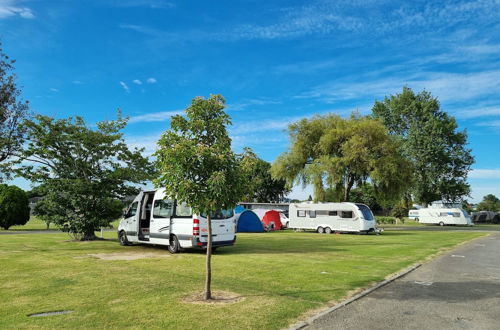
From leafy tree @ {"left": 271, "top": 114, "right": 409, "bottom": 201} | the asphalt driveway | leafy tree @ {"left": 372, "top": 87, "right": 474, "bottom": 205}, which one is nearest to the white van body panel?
leafy tree @ {"left": 372, "top": 87, "right": 474, "bottom": 205}

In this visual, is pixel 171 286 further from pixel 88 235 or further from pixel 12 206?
pixel 12 206

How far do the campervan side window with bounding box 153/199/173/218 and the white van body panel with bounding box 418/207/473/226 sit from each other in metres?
45.0

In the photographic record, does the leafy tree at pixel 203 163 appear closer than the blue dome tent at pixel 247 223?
Yes

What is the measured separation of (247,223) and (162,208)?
1657 centimetres

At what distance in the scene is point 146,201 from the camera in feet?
57.9

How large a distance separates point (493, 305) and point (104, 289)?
7921 millimetres

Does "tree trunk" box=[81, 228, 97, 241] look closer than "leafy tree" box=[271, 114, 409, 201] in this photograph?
Yes

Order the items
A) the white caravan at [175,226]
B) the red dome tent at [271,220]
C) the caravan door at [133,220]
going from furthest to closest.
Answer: the red dome tent at [271,220] → the caravan door at [133,220] → the white caravan at [175,226]

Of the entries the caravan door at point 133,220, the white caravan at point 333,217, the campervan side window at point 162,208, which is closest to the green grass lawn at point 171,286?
the campervan side window at point 162,208

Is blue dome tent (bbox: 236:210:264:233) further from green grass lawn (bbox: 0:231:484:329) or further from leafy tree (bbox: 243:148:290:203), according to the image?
leafy tree (bbox: 243:148:290:203)

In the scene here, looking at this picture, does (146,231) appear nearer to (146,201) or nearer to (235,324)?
(146,201)

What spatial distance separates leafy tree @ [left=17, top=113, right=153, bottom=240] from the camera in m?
19.0

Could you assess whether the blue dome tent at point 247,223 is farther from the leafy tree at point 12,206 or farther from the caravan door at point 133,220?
the leafy tree at point 12,206

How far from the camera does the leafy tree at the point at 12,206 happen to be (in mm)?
32375
